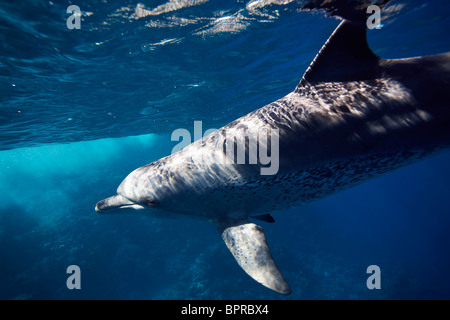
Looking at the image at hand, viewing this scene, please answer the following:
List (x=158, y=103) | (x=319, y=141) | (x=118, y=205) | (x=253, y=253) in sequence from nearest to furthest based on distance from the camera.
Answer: (x=319, y=141), (x=253, y=253), (x=118, y=205), (x=158, y=103)

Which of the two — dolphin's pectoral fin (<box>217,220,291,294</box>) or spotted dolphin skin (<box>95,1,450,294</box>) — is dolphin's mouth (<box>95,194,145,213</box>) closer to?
spotted dolphin skin (<box>95,1,450,294</box>)

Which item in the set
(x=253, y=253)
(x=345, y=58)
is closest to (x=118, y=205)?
(x=253, y=253)

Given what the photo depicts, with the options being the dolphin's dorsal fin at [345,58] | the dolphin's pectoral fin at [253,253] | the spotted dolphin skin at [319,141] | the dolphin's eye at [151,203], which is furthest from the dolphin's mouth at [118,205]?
the dolphin's dorsal fin at [345,58]

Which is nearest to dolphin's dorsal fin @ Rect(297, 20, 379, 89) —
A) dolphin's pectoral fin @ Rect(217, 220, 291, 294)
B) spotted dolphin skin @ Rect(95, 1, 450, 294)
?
spotted dolphin skin @ Rect(95, 1, 450, 294)

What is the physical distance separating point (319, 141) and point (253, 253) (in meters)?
2.11

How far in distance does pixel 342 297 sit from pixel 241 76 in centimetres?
2028

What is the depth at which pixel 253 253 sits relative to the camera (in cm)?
385

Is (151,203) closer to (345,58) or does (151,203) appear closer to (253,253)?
(253,253)

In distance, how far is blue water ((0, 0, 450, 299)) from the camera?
392 inches

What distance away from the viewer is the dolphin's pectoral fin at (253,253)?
3439mm

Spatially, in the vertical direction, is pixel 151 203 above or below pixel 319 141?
below

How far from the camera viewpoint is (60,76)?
12141 millimetres

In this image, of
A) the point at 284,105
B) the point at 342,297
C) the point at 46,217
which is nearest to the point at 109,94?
the point at 284,105
